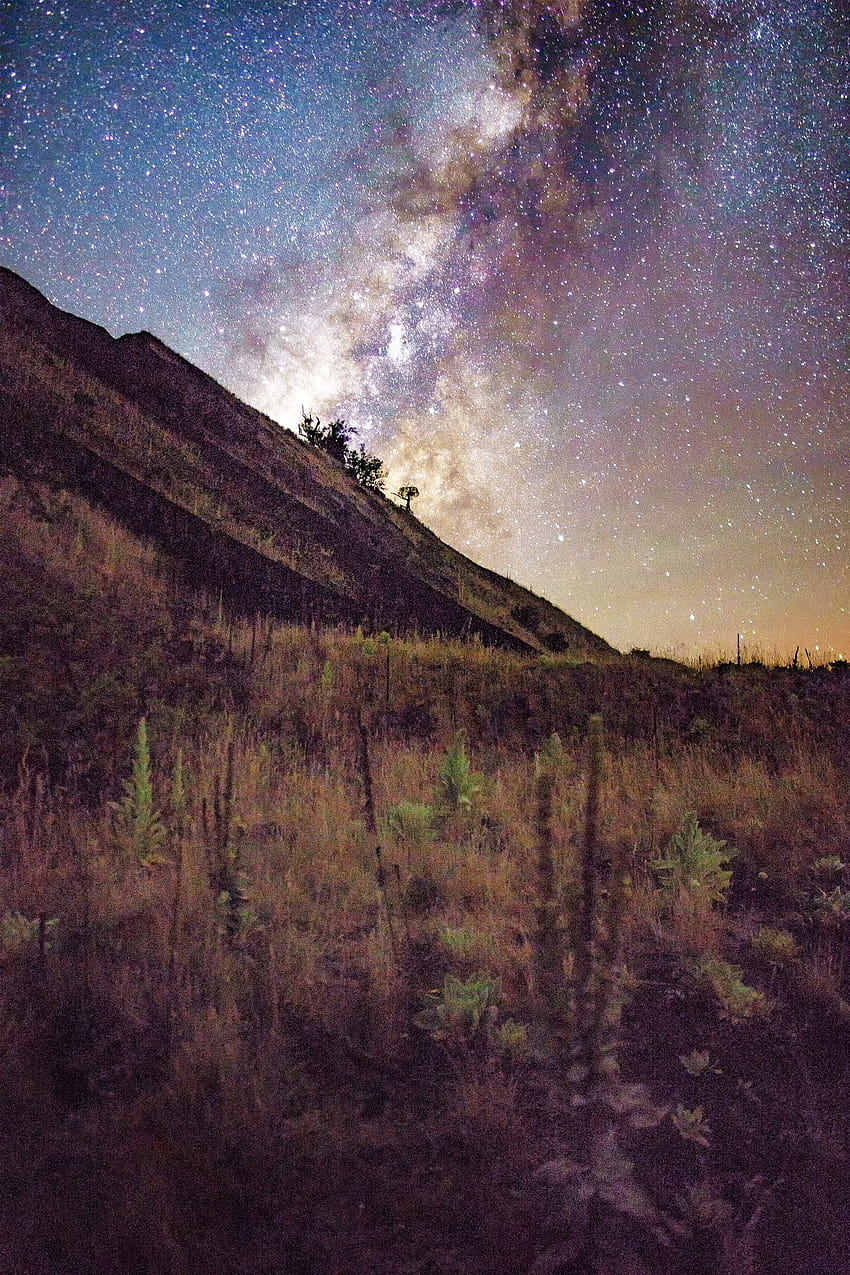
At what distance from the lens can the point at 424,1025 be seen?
3111 millimetres

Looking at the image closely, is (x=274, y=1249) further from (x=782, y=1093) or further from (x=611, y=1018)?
(x=782, y=1093)

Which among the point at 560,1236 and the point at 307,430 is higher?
the point at 307,430

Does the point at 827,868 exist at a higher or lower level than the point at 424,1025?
higher

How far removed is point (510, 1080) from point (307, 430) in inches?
1653

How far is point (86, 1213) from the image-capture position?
87.4 inches

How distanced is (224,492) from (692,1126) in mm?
20546

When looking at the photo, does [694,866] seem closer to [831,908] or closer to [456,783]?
[831,908]

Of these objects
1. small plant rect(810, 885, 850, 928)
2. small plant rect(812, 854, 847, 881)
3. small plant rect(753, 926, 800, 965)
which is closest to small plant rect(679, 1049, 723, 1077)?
small plant rect(753, 926, 800, 965)

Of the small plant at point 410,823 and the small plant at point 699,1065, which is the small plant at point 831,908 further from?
the small plant at point 410,823

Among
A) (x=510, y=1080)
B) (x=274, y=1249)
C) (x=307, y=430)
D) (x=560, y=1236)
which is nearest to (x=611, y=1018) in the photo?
(x=510, y=1080)

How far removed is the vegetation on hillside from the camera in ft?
7.18

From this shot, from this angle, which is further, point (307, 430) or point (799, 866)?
point (307, 430)

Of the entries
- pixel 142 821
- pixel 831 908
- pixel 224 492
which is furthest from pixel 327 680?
pixel 224 492

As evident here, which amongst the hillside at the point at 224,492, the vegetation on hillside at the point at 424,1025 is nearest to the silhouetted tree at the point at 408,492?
the hillside at the point at 224,492
